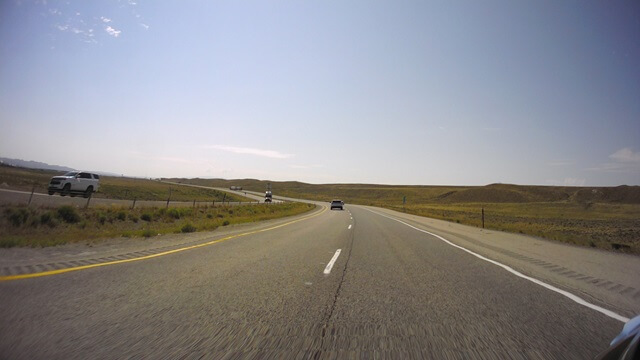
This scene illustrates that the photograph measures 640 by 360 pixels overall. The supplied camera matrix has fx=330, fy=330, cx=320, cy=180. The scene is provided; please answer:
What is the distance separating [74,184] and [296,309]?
32.5 metres

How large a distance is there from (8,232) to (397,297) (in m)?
14.8

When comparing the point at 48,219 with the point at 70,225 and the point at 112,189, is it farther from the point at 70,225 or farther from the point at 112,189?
the point at 112,189

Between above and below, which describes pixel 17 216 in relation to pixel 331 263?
below

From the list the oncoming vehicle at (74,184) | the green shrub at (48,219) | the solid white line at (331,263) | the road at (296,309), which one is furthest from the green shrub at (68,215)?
the oncoming vehicle at (74,184)

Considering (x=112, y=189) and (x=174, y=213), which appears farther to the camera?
(x=112, y=189)

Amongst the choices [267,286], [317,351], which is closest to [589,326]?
[317,351]

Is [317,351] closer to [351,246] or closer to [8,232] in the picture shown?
[351,246]

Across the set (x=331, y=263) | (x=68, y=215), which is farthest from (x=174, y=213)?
(x=331, y=263)

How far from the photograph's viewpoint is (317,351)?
3.10m

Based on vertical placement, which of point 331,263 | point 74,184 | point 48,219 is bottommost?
point 48,219

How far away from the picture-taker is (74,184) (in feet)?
94.6

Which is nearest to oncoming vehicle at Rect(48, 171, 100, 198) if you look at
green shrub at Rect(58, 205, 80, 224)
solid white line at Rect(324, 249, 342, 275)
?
green shrub at Rect(58, 205, 80, 224)

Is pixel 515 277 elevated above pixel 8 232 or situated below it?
above

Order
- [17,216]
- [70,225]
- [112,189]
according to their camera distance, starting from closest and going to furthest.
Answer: [17,216] → [70,225] → [112,189]
